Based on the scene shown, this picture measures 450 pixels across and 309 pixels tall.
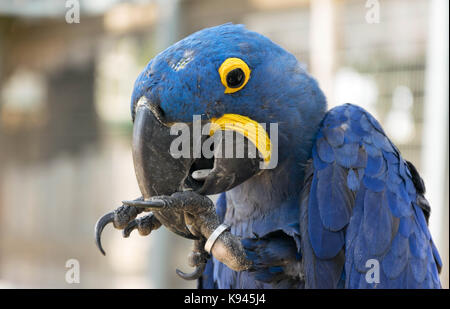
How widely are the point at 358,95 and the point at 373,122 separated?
2319 millimetres

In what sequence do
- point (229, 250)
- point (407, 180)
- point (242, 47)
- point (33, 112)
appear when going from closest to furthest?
point (229, 250)
point (242, 47)
point (407, 180)
point (33, 112)

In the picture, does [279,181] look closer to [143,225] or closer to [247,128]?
[247,128]

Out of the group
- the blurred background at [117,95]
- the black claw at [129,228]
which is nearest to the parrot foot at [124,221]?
the black claw at [129,228]

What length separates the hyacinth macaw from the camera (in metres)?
1.55

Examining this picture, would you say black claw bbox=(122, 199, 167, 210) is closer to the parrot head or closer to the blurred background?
the parrot head

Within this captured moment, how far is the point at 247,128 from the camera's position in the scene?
1669 mm

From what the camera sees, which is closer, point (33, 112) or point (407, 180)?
point (407, 180)

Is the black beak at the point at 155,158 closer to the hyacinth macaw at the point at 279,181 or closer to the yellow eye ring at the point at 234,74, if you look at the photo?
the hyacinth macaw at the point at 279,181

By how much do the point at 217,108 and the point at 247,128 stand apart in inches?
5.2

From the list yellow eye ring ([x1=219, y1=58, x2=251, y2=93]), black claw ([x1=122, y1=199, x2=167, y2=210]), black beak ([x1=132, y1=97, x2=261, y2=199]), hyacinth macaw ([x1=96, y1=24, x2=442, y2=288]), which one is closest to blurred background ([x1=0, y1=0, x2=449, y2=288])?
hyacinth macaw ([x1=96, y1=24, x2=442, y2=288])

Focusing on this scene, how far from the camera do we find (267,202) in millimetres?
1866

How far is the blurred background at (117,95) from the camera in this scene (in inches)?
151
